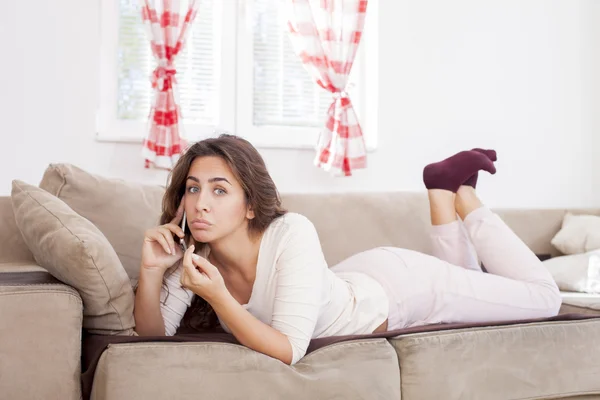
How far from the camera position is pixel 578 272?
2605mm

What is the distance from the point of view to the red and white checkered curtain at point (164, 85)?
2.96m

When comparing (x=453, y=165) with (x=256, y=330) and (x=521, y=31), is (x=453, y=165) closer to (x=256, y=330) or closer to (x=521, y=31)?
(x=256, y=330)

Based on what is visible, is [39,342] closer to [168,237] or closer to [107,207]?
[168,237]

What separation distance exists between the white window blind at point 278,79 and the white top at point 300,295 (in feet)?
5.46

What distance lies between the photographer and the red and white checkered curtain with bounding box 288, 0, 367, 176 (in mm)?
3217

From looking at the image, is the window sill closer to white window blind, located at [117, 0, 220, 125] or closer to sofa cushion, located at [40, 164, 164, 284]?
white window blind, located at [117, 0, 220, 125]

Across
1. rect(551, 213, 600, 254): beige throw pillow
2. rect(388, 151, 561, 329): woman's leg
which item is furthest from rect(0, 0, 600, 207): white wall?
rect(388, 151, 561, 329): woman's leg

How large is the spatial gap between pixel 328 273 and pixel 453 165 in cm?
79

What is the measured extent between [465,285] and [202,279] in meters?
0.92

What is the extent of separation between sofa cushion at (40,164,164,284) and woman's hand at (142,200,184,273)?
1.31 ft

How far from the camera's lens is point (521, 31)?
3.79 m

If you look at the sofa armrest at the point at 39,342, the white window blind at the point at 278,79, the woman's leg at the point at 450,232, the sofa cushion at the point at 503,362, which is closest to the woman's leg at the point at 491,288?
the woman's leg at the point at 450,232

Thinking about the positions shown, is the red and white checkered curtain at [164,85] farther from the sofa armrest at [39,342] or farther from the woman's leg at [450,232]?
the sofa armrest at [39,342]

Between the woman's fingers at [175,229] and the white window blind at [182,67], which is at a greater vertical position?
the white window blind at [182,67]
